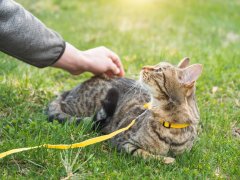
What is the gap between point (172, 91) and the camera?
368 cm

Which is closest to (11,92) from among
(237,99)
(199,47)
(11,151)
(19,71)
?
(19,71)

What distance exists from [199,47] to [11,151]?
4645mm

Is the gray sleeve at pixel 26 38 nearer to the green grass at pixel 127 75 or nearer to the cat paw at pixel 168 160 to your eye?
the green grass at pixel 127 75

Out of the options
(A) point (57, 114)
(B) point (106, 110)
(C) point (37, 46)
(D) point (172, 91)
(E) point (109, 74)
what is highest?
(C) point (37, 46)

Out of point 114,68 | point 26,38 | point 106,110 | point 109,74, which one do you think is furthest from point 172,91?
point 26,38

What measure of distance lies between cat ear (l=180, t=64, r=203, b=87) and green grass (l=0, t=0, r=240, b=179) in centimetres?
59

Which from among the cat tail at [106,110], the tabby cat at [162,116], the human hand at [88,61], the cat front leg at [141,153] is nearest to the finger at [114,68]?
the human hand at [88,61]

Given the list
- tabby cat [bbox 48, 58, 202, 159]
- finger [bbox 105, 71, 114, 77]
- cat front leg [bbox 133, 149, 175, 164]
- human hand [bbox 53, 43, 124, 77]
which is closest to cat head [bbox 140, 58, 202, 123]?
tabby cat [bbox 48, 58, 202, 159]

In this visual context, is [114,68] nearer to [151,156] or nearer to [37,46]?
[37,46]

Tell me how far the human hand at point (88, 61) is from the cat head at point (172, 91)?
544 millimetres

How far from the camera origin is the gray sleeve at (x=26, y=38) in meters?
3.46

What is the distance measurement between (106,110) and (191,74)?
3.23ft

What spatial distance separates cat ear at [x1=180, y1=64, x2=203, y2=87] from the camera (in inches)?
140

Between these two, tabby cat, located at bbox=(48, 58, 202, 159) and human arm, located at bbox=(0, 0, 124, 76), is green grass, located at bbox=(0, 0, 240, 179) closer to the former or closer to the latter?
tabby cat, located at bbox=(48, 58, 202, 159)
